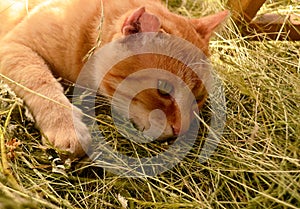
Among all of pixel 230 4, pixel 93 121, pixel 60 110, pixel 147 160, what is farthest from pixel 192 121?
pixel 230 4

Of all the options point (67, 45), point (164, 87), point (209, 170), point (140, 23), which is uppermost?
point (140, 23)

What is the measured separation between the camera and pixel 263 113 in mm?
1813

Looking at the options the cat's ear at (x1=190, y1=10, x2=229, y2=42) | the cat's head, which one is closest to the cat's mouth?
the cat's head

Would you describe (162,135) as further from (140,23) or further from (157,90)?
(140,23)

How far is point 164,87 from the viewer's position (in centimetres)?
171

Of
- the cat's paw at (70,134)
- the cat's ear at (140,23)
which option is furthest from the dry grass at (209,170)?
the cat's ear at (140,23)

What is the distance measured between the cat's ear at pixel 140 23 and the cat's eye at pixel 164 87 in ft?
0.69

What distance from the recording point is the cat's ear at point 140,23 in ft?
5.26

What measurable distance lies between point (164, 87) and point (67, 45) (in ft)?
1.76

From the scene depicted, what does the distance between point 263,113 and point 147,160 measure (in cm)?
55

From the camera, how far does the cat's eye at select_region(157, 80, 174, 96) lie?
5.61ft

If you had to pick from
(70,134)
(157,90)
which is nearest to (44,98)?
(70,134)

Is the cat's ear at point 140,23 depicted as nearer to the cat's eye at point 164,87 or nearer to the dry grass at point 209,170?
the cat's eye at point 164,87

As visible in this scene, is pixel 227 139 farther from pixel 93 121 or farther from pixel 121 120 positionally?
pixel 93 121
